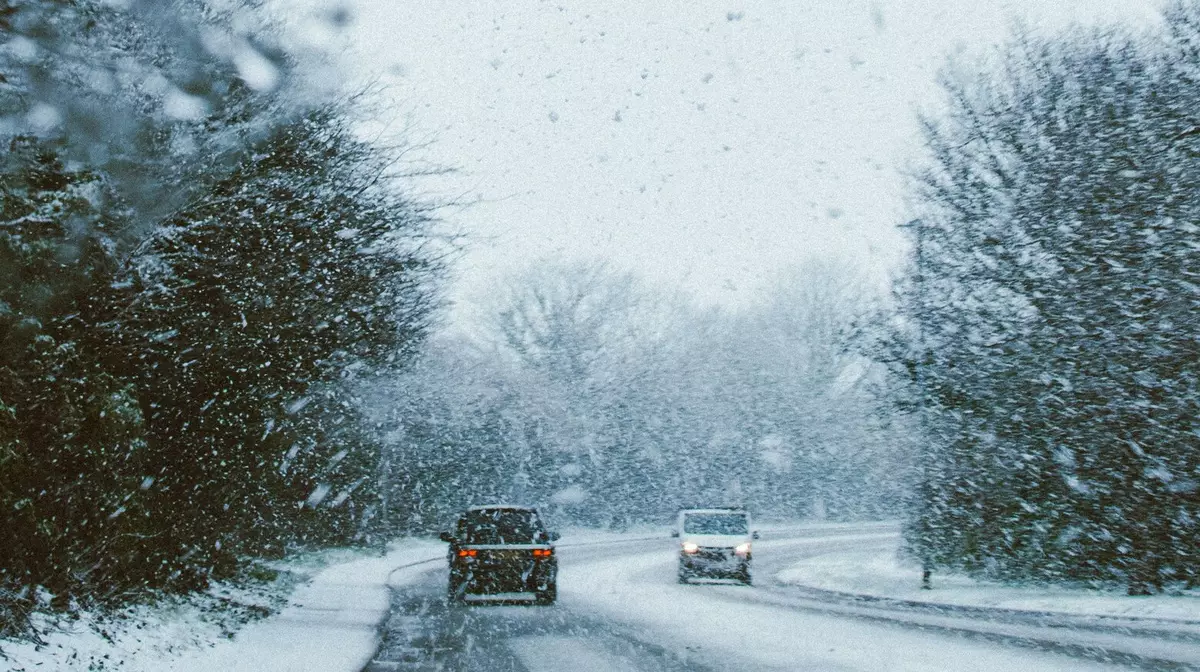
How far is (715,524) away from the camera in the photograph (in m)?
27.4

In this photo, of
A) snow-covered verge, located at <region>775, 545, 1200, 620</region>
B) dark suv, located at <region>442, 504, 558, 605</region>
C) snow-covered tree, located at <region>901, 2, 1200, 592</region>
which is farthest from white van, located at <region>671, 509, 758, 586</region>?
dark suv, located at <region>442, 504, 558, 605</region>

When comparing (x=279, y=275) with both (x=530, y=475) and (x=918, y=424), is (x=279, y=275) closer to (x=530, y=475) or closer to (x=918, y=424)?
(x=918, y=424)

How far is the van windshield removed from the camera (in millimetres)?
27172

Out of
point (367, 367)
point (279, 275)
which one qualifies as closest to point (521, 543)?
point (367, 367)

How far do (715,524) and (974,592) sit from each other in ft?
21.3

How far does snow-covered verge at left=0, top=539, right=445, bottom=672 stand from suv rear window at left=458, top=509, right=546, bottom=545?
6.65 ft

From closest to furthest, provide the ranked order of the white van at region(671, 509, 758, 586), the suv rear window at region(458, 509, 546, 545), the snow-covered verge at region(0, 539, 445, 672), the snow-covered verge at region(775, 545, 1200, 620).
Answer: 1. the snow-covered verge at region(0, 539, 445, 672)
2. the snow-covered verge at region(775, 545, 1200, 620)
3. the suv rear window at region(458, 509, 546, 545)
4. the white van at region(671, 509, 758, 586)

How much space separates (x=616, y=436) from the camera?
186ft

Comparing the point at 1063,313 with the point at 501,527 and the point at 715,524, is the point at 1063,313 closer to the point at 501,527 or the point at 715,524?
the point at 715,524

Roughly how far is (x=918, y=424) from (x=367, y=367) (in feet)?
38.4

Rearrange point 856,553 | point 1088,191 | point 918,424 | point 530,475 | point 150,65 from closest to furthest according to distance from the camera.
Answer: point 150,65 → point 1088,191 → point 918,424 → point 856,553 → point 530,475

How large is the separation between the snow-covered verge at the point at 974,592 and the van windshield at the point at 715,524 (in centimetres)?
206

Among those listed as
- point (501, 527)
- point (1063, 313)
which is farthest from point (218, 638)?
point (1063, 313)

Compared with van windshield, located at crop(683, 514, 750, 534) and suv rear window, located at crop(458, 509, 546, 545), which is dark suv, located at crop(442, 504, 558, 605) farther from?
van windshield, located at crop(683, 514, 750, 534)
